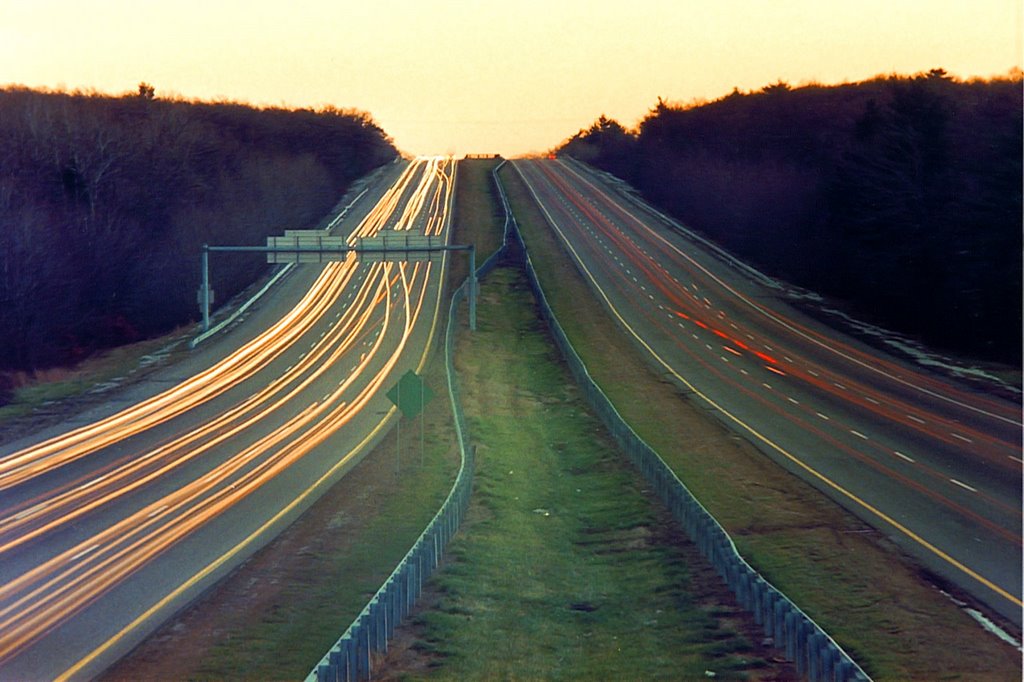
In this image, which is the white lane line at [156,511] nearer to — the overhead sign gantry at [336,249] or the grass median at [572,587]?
the grass median at [572,587]

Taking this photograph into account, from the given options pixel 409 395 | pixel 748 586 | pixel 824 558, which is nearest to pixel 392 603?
pixel 748 586

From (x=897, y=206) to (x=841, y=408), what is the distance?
27.6 metres

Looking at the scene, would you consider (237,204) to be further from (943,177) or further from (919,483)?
(919,483)

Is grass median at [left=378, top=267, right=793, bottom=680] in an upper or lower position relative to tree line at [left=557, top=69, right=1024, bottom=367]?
lower

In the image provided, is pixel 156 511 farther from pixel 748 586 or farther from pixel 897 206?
pixel 897 206

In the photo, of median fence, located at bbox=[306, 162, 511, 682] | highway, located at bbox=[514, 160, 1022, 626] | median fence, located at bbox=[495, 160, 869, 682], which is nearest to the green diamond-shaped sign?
median fence, located at bbox=[306, 162, 511, 682]

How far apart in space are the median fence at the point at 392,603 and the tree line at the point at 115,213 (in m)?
44.4

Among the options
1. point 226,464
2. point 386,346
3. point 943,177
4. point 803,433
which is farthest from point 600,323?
point 226,464

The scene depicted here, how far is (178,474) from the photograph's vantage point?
34.4 meters

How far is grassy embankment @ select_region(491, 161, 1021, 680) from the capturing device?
17.4m

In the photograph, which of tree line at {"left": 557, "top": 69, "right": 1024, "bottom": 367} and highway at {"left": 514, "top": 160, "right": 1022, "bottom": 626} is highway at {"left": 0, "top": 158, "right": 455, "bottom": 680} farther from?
tree line at {"left": 557, "top": 69, "right": 1024, "bottom": 367}

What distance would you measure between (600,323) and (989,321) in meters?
22.9

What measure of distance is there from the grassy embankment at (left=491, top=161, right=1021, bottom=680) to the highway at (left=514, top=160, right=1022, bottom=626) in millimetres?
884

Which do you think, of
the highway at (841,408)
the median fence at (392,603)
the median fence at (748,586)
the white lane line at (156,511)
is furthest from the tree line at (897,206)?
the white lane line at (156,511)
